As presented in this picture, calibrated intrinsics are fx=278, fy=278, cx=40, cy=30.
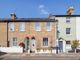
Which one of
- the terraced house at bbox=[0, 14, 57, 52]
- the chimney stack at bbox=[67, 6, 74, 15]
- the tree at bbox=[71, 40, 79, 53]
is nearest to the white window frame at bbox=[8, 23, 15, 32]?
the terraced house at bbox=[0, 14, 57, 52]

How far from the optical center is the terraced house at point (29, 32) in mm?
53031

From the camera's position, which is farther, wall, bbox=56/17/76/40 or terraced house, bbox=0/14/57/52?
wall, bbox=56/17/76/40

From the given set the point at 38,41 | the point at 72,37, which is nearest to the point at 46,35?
the point at 38,41

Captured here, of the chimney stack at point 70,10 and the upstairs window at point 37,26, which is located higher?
the chimney stack at point 70,10

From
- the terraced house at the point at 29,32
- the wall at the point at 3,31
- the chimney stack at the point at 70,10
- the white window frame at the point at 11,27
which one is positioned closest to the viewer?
the terraced house at the point at 29,32

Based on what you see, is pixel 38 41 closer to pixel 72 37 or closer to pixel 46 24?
pixel 46 24

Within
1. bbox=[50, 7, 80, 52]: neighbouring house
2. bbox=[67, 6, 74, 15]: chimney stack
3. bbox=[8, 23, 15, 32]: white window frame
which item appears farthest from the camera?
bbox=[67, 6, 74, 15]: chimney stack

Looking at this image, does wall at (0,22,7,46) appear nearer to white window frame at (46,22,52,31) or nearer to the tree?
white window frame at (46,22,52,31)

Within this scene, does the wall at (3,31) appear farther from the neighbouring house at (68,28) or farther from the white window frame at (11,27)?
the neighbouring house at (68,28)

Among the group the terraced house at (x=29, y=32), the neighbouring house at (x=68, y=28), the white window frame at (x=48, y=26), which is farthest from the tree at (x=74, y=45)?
the white window frame at (x=48, y=26)

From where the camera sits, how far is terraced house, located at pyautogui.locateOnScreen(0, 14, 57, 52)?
5303 centimetres

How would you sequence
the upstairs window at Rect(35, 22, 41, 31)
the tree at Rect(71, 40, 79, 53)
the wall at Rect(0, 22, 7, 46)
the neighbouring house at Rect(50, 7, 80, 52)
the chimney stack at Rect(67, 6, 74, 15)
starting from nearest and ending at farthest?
1. the tree at Rect(71, 40, 79, 53)
2. the wall at Rect(0, 22, 7, 46)
3. the upstairs window at Rect(35, 22, 41, 31)
4. the neighbouring house at Rect(50, 7, 80, 52)
5. the chimney stack at Rect(67, 6, 74, 15)

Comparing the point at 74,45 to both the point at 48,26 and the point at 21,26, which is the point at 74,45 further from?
the point at 21,26

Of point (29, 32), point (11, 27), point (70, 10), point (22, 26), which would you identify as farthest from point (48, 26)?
point (11, 27)
